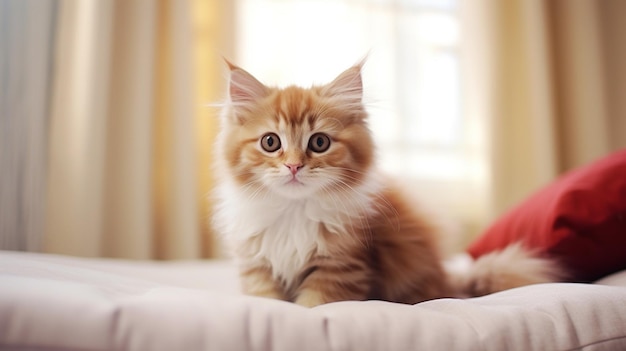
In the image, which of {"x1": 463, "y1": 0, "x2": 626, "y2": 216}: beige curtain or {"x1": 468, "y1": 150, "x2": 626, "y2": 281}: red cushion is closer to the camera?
{"x1": 468, "y1": 150, "x2": 626, "y2": 281}: red cushion

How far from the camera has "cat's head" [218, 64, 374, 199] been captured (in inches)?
43.1

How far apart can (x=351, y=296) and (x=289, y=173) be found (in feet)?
0.90

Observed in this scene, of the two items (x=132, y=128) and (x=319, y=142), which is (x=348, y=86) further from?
(x=132, y=128)

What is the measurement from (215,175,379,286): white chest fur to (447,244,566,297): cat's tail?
0.36 meters

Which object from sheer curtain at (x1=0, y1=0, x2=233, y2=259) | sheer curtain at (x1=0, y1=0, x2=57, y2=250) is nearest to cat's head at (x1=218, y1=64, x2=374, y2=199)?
sheer curtain at (x1=0, y1=0, x2=233, y2=259)

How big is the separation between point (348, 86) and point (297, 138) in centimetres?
18

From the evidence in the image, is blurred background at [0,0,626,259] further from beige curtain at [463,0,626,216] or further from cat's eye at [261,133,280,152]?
cat's eye at [261,133,280,152]

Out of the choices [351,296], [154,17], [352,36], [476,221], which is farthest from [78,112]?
[476,221]

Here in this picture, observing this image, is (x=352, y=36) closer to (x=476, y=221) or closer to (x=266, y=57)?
(x=266, y=57)

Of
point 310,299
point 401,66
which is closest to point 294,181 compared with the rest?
point 310,299

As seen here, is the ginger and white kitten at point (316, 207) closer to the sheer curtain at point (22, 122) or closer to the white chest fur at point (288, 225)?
the white chest fur at point (288, 225)

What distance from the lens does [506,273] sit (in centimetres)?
126

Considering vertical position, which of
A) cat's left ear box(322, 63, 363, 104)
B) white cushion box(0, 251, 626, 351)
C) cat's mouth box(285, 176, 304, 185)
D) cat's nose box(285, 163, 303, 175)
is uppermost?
cat's left ear box(322, 63, 363, 104)

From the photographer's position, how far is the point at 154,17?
236 cm
